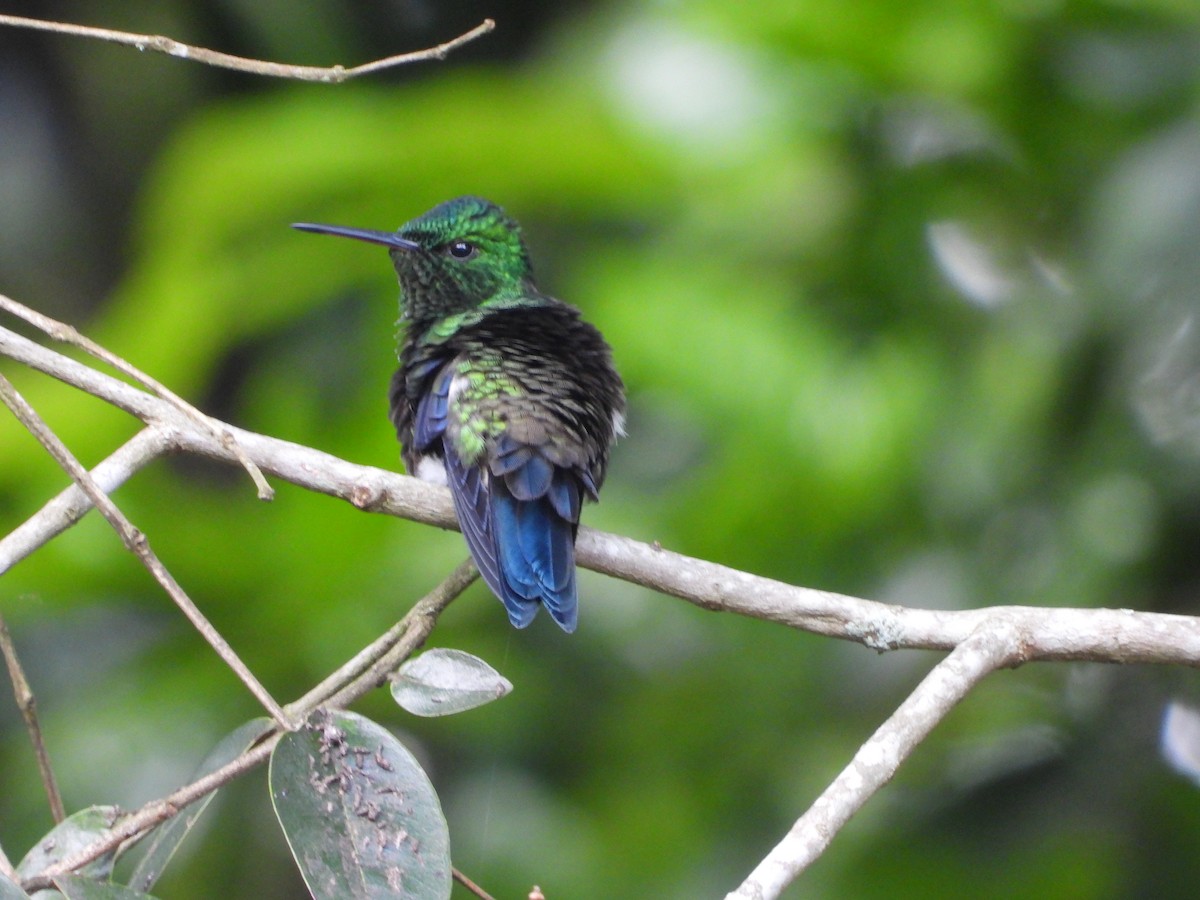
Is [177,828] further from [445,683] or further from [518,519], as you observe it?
[518,519]

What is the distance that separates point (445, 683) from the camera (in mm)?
1601

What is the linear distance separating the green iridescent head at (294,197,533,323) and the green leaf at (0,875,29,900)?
1899 mm

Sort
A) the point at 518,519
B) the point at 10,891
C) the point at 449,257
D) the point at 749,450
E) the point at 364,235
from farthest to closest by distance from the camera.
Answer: the point at 749,450
the point at 449,257
the point at 364,235
the point at 518,519
the point at 10,891

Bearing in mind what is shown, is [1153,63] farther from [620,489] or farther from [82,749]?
[82,749]

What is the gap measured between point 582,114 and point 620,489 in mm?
1000

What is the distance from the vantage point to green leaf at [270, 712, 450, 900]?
1.42 meters

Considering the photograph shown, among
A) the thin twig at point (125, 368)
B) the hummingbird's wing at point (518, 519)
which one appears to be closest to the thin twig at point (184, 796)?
the thin twig at point (125, 368)

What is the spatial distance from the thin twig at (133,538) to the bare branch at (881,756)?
525mm

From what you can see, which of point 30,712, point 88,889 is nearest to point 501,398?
point 30,712

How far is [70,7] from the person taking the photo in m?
4.34

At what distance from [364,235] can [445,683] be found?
5.21 feet

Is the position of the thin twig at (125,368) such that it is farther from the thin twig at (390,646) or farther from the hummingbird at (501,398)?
the hummingbird at (501,398)

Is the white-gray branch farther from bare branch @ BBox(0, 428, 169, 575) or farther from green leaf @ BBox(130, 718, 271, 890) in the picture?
green leaf @ BBox(130, 718, 271, 890)

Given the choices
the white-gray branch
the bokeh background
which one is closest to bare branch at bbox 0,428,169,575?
the white-gray branch
